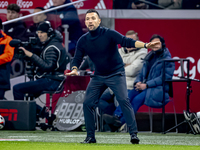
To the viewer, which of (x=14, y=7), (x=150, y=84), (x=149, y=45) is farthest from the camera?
(x=14, y=7)

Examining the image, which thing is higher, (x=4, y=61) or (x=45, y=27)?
(x=45, y=27)

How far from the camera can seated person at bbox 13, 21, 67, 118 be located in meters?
8.17

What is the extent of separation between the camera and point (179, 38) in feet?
31.6

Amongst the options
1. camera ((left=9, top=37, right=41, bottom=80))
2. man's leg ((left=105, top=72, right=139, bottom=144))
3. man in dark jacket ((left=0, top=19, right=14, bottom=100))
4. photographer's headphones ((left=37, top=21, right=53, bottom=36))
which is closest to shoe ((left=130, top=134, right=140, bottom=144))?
man's leg ((left=105, top=72, right=139, bottom=144))

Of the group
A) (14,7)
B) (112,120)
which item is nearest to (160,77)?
(112,120)

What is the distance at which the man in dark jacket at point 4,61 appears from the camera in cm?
841

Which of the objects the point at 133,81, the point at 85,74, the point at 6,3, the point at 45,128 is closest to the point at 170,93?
the point at 133,81

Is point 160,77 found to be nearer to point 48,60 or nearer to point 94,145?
point 48,60

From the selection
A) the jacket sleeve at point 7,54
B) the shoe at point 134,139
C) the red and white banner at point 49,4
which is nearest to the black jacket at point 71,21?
the red and white banner at point 49,4

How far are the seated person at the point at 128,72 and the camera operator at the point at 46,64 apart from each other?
1011 mm

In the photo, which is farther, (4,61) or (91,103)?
(4,61)

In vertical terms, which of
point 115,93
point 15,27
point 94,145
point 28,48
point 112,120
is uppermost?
point 15,27

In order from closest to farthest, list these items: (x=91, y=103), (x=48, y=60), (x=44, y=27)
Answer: (x=91, y=103) < (x=48, y=60) < (x=44, y=27)

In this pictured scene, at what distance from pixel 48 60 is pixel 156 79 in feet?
6.90
